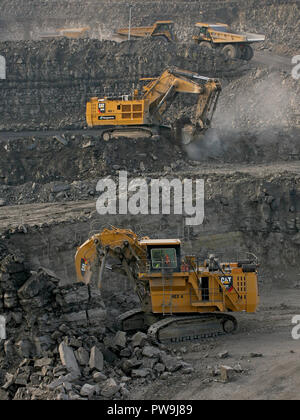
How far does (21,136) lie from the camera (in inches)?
1256

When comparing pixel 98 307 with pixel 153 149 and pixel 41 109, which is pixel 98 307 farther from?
pixel 41 109

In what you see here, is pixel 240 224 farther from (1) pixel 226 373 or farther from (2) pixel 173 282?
(1) pixel 226 373

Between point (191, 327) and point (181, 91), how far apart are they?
12.7 meters

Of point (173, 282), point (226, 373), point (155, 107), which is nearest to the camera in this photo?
point (226, 373)

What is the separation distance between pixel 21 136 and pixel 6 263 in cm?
1572

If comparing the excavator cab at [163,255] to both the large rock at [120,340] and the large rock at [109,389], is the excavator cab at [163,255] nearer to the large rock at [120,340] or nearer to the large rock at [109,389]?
the large rock at [120,340]

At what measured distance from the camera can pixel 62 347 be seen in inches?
619

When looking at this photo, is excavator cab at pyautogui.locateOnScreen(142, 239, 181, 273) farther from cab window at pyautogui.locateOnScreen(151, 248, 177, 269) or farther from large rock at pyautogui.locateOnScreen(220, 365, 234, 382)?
large rock at pyautogui.locateOnScreen(220, 365, 234, 382)

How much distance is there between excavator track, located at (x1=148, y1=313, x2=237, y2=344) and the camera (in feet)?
58.0

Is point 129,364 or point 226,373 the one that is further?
point 129,364

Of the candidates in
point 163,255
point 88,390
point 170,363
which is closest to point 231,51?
point 163,255

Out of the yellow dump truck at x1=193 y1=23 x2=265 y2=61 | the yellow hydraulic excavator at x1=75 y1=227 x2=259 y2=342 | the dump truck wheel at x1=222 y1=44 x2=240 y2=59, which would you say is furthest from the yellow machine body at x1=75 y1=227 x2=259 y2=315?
the yellow dump truck at x1=193 y1=23 x2=265 y2=61

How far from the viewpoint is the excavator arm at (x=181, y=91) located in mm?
28391

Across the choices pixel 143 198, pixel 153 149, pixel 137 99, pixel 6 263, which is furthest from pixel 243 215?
pixel 6 263
